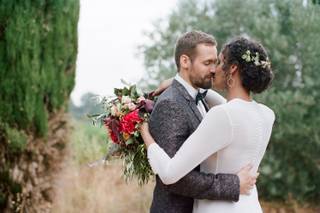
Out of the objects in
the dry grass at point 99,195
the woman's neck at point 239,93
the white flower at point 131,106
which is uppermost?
the woman's neck at point 239,93

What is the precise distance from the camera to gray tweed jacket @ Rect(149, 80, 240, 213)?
2773mm

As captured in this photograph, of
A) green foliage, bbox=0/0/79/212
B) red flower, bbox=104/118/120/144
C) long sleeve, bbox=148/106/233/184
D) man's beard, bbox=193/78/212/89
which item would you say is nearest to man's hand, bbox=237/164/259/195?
long sleeve, bbox=148/106/233/184

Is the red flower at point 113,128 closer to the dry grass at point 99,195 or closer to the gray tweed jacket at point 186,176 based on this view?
the gray tweed jacket at point 186,176

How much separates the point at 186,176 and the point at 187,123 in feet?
0.83

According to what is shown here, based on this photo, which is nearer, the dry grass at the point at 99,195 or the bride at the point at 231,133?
the bride at the point at 231,133

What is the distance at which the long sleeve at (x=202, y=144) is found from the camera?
106 inches

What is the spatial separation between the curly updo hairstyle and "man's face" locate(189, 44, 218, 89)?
0.07 meters

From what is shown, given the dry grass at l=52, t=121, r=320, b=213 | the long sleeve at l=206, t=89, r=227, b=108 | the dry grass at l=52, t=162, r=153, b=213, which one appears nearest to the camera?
the long sleeve at l=206, t=89, r=227, b=108

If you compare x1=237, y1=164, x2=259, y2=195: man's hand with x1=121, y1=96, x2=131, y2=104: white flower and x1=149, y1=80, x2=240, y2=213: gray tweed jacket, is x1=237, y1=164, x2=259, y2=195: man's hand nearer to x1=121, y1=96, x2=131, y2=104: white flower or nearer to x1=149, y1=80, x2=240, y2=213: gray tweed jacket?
x1=149, y1=80, x2=240, y2=213: gray tweed jacket

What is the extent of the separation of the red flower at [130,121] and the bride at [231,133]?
0.06 metres

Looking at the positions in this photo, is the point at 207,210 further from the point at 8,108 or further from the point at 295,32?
the point at 295,32

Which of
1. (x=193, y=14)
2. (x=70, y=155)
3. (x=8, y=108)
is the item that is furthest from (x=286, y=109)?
(x=8, y=108)

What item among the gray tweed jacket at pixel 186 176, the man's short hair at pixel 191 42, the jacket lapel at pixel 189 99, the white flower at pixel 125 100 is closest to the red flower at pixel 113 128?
the white flower at pixel 125 100

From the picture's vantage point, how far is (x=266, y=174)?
28.3 feet
